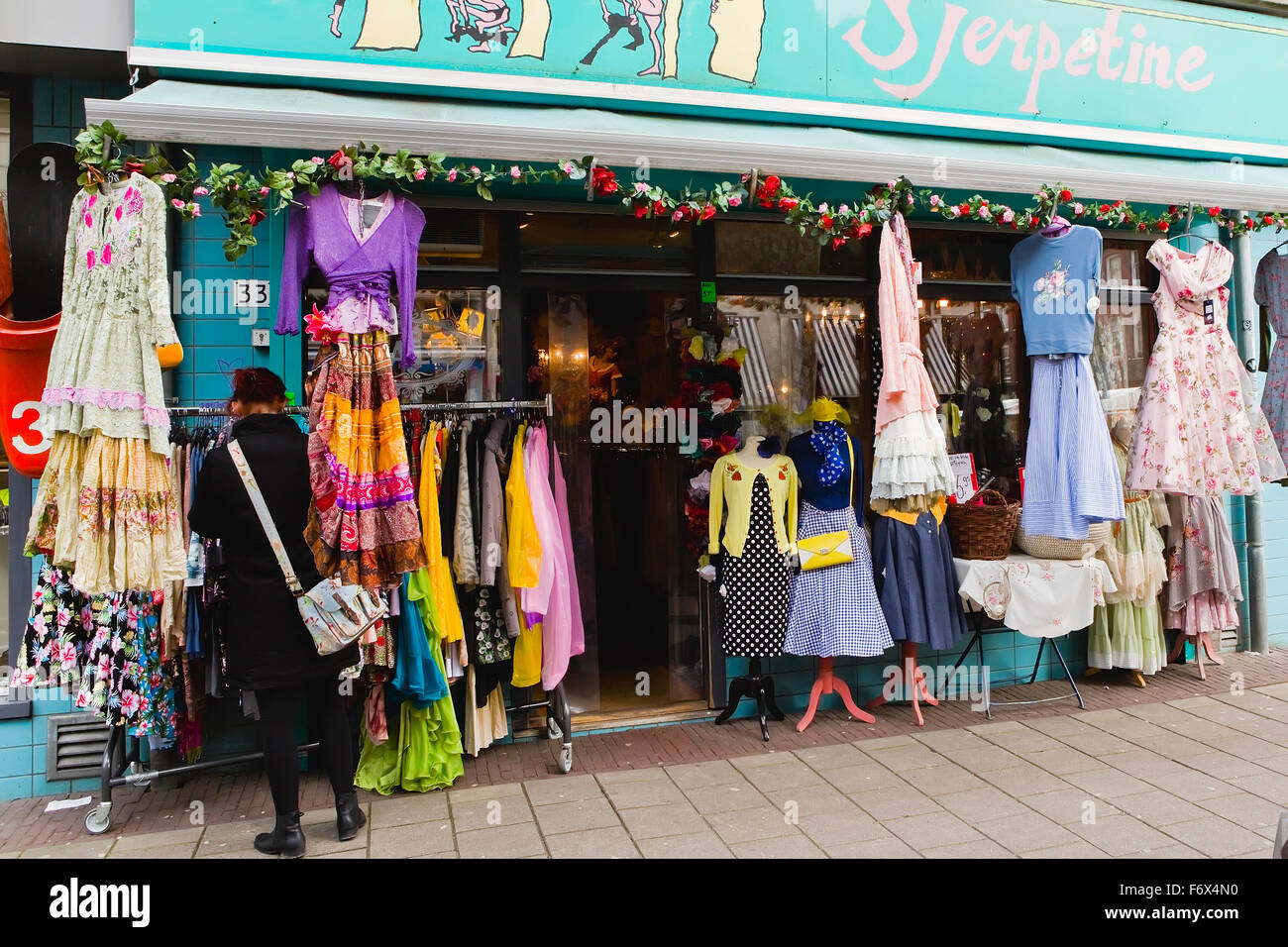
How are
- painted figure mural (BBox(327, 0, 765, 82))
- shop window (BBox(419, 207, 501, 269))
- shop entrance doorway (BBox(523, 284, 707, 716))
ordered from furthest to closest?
shop entrance doorway (BBox(523, 284, 707, 716)), shop window (BBox(419, 207, 501, 269)), painted figure mural (BBox(327, 0, 765, 82))

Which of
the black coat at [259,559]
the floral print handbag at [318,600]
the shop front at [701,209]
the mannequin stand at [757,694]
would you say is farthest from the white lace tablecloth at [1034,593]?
the black coat at [259,559]

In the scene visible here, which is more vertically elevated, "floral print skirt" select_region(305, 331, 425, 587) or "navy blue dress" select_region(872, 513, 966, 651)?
"floral print skirt" select_region(305, 331, 425, 587)

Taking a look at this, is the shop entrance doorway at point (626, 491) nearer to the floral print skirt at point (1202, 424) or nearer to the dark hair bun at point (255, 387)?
the dark hair bun at point (255, 387)

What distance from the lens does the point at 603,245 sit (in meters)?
5.77

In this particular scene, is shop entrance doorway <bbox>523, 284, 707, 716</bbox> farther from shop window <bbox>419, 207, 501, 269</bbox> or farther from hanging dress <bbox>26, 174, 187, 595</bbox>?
hanging dress <bbox>26, 174, 187, 595</bbox>

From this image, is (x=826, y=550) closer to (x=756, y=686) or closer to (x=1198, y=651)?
(x=756, y=686)

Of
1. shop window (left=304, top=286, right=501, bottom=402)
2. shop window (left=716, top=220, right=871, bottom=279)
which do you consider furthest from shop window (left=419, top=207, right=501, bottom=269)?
shop window (left=716, top=220, right=871, bottom=279)

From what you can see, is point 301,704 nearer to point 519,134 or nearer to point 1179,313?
point 519,134

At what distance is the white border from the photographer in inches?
183

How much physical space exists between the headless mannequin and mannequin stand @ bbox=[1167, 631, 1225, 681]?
3230mm

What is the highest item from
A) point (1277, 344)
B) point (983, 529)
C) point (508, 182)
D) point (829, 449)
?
point (508, 182)

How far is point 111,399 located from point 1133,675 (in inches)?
259

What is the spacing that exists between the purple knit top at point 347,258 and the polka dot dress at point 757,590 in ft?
7.71

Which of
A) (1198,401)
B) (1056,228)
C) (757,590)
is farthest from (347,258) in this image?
(1198,401)
